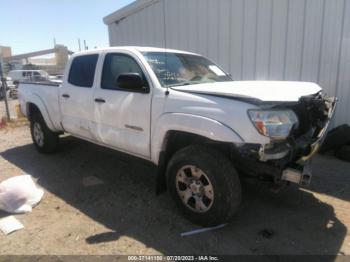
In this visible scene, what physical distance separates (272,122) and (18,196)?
3.10m

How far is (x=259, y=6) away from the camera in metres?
6.22

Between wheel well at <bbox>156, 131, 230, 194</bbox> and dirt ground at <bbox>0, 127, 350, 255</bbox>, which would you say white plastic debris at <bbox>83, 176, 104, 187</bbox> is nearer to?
dirt ground at <bbox>0, 127, 350, 255</bbox>

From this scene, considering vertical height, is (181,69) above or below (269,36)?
below

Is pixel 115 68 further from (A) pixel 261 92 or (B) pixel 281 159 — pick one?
(B) pixel 281 159

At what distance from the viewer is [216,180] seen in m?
2.93

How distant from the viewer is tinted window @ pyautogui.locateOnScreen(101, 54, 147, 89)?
388 cm

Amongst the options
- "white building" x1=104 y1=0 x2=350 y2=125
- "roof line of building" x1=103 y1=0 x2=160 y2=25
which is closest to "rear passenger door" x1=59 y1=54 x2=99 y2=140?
"white building" x1=104 y1=0 x2=350 y2=125

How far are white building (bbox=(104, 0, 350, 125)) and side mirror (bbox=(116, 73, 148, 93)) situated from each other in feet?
9.96

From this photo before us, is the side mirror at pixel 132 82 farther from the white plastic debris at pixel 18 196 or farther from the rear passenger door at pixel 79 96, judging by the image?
the white plastic debris at pixel 18 196

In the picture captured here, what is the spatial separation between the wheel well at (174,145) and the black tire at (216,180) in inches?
4.5

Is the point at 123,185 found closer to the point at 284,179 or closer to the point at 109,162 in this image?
the point at 109,162

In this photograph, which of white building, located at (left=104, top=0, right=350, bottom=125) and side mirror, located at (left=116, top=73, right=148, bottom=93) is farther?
white building, located at (left=104, top=0, right=350, bottom=125)

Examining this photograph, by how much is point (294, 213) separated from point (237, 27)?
14.6 feet

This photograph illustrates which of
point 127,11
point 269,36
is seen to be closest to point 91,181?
point 269,36
